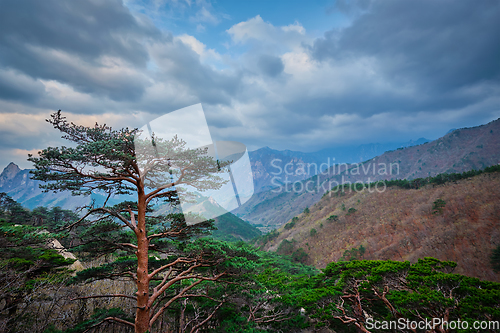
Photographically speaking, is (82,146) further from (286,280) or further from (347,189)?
(347,189)

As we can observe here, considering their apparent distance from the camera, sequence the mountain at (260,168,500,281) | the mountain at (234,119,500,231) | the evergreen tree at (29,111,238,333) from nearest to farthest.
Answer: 1. the evergreen tree at (29,111,238,333)
2. the mountain at (260,168,500,281)
3. the mountain at (234,119,500,231)

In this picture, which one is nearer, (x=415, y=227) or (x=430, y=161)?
(x=415, y=227)

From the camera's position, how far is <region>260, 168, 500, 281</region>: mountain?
31000 mm

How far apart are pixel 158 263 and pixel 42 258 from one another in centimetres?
656

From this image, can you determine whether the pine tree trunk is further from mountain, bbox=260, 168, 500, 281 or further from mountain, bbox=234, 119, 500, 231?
mountain, bbox=234, 119, 500, 231

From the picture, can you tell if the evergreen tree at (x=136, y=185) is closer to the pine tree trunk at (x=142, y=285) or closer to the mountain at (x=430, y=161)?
the pine tree trunk at (x=142, y=285)

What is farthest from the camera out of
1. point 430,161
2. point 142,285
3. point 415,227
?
point 430,161

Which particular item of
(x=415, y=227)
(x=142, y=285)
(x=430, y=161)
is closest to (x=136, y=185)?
(x=142, y=285)

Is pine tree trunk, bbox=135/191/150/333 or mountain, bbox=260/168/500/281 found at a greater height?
pine tree trunk, bbox=135/191/150/333

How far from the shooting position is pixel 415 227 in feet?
134

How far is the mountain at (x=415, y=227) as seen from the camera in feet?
102

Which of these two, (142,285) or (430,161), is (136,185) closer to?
(142,285)

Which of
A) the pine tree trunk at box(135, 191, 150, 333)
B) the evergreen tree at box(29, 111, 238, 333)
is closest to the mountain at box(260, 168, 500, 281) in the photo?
the evergreen tree at box(29, 111, 238, 333)

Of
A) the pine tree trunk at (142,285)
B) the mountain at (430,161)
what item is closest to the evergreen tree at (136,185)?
the pine tree trunk at (142,285)
